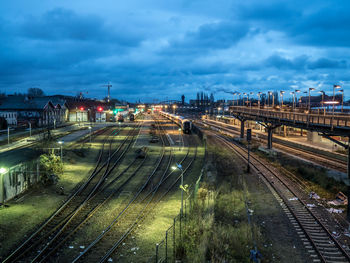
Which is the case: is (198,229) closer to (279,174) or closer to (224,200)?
(224,200)

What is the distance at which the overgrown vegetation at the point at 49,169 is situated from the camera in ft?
72.3

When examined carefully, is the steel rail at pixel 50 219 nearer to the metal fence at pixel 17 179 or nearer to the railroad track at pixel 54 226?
the railroad track at pixel 54 226

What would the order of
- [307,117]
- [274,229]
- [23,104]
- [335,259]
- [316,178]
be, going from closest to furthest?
[335,259] < [274,229] < [316,178] < [307,117] < [23,104]

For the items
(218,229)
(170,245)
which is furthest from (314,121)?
(170,245)

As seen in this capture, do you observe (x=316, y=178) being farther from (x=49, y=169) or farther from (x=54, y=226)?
(x=49, y=169)

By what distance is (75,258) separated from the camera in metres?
11.8

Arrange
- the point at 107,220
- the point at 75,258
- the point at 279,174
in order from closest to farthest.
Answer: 1. the point at 75,258
2. the point at 107,220
3. the point at 279,174

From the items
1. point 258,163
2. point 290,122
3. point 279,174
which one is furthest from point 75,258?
point 290,122

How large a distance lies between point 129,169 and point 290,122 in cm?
2039

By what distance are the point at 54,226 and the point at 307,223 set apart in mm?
14467

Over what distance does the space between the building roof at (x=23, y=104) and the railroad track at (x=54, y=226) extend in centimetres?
4772

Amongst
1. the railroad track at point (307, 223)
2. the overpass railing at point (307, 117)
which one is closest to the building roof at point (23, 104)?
the overpass railing at point (307, 117)

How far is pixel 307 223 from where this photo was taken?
1534 centimetres

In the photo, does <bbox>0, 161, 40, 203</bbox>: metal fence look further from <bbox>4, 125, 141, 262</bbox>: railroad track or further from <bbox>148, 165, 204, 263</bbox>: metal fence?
<bbox>148, 165, 204, 263</bbox>: metal fence
